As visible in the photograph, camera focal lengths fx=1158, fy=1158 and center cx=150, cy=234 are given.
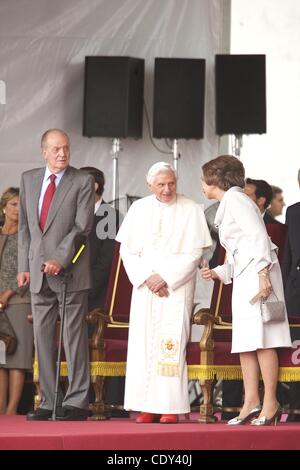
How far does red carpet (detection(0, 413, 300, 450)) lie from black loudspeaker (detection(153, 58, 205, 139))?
4138 millimetres

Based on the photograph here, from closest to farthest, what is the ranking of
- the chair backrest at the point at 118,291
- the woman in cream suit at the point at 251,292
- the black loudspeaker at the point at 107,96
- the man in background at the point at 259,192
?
the woman in cream suit at the point at 251,292
the chair backrest at the point at 118,291
the man in background at the point at 259,192
the black loudspeaker at the point at 107,96

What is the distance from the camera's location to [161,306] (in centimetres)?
725

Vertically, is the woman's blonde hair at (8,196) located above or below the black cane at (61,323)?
above

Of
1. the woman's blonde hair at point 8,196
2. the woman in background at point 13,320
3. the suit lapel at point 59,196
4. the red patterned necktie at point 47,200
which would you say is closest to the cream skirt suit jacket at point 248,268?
the suit lapel at point 59,196

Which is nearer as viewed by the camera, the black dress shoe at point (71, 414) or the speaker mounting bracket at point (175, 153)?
the black dress shoe at point (71, 414)

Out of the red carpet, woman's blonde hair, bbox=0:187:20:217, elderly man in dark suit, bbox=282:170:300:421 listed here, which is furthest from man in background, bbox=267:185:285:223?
the red carpet

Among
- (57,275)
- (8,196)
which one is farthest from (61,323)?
(8,196)

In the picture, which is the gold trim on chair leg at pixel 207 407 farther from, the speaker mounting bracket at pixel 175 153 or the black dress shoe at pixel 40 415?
the speaker mounting bracket at pixel 175 153

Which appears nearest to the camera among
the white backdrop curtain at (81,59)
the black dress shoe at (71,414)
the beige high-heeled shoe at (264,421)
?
the beige high-heeled shoe at (264,421)

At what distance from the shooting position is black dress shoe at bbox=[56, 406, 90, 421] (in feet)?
23.2

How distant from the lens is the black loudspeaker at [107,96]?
10148mm

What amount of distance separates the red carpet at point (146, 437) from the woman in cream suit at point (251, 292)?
0.96ft

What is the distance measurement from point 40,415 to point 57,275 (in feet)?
2.83

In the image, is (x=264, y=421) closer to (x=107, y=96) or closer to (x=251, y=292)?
(x=251, y=292)
